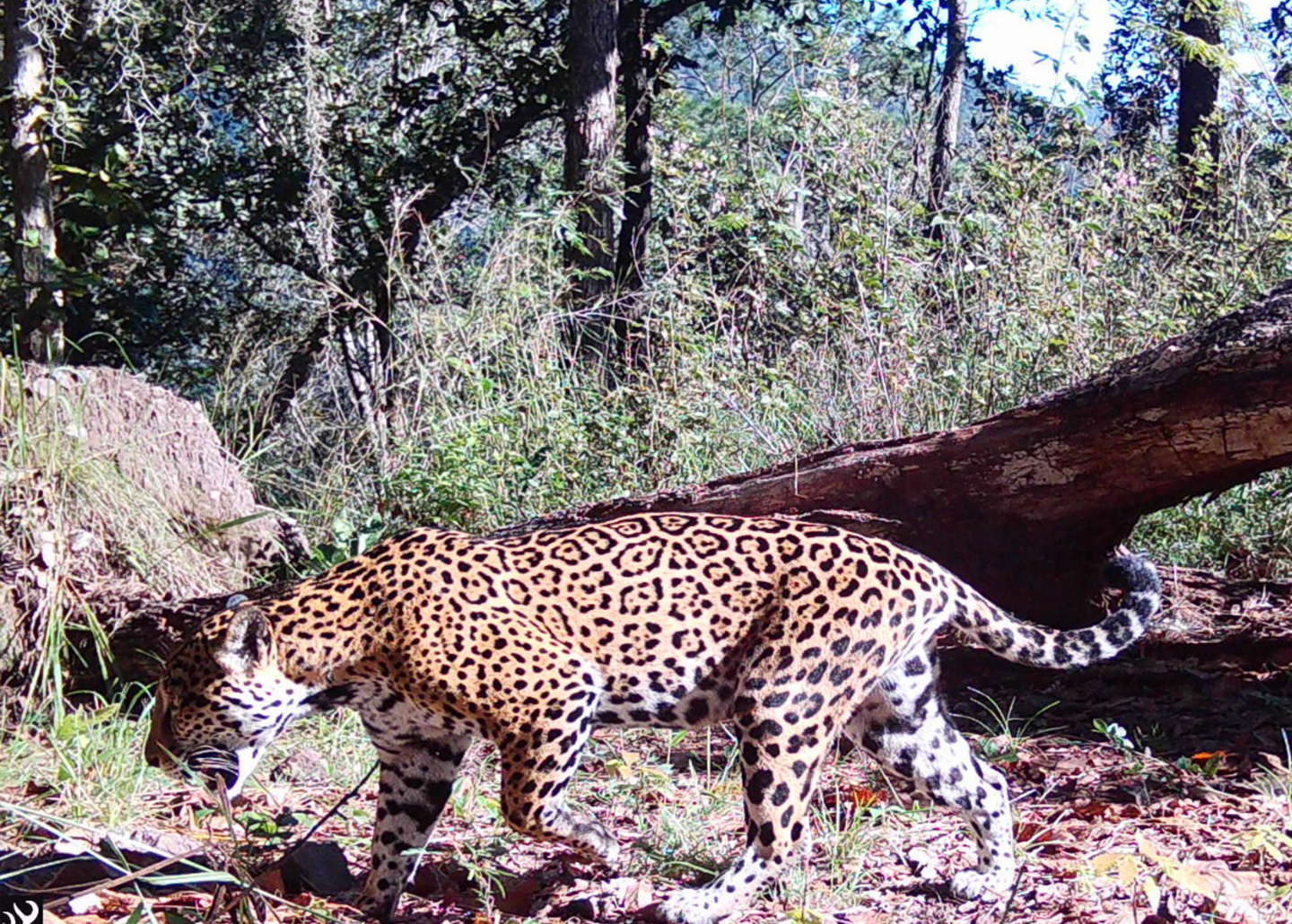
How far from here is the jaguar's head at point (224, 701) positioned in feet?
15.5

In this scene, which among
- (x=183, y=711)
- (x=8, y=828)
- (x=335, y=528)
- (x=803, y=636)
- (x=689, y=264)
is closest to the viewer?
(x=803, y=636)

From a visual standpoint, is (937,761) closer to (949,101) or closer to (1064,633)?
(1064,633)

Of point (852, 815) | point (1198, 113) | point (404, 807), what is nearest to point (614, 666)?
point (404, 807)

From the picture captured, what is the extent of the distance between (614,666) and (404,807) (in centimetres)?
84

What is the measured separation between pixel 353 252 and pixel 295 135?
54.4 inches

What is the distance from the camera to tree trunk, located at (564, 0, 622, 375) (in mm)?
10703

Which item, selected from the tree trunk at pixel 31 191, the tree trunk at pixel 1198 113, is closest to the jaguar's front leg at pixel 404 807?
the tree trunk at pixel 1198 113

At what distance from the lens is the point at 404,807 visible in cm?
477

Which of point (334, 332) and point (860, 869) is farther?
point (334, 332)

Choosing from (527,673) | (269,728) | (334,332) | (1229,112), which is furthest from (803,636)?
(334,332)

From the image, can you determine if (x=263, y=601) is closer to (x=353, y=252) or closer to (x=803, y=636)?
(x=803, y=636)

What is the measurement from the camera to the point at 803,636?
4.54m

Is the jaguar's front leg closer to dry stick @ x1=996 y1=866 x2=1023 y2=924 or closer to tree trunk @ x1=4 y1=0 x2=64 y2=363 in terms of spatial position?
dry stick @ x1=996 y1=866 x2=1023 y2=924

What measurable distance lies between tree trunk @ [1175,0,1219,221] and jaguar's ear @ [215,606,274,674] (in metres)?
6.57
